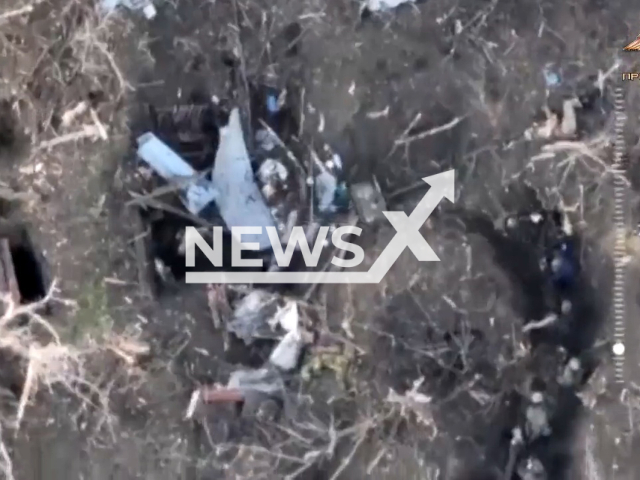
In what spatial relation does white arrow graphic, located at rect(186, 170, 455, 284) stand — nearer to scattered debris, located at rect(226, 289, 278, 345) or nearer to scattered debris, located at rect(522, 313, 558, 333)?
scattered debris, located at rect(226, 289, 278, 345)

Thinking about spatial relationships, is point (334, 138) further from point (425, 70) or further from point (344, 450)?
point (344, 450)

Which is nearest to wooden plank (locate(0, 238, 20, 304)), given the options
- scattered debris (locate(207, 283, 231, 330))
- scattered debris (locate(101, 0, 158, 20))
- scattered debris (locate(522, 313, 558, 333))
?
scattered debris (locate(207, 283, 231, 330))

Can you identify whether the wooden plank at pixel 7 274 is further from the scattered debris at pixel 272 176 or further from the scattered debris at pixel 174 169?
the scattered debris at pixel 272 176

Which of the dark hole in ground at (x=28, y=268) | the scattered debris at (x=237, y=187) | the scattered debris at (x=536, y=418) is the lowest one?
the scattered debris at (x=536, y=418)

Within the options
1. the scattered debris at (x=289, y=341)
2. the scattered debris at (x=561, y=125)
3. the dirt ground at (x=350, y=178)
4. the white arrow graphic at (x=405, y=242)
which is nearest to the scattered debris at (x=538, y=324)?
the dirt ground at (x=350, y=178)

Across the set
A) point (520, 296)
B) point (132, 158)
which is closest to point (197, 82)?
point (132, 158)

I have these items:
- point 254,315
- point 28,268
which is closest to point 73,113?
point 28,268

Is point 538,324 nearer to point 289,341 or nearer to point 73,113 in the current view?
point 289,341
